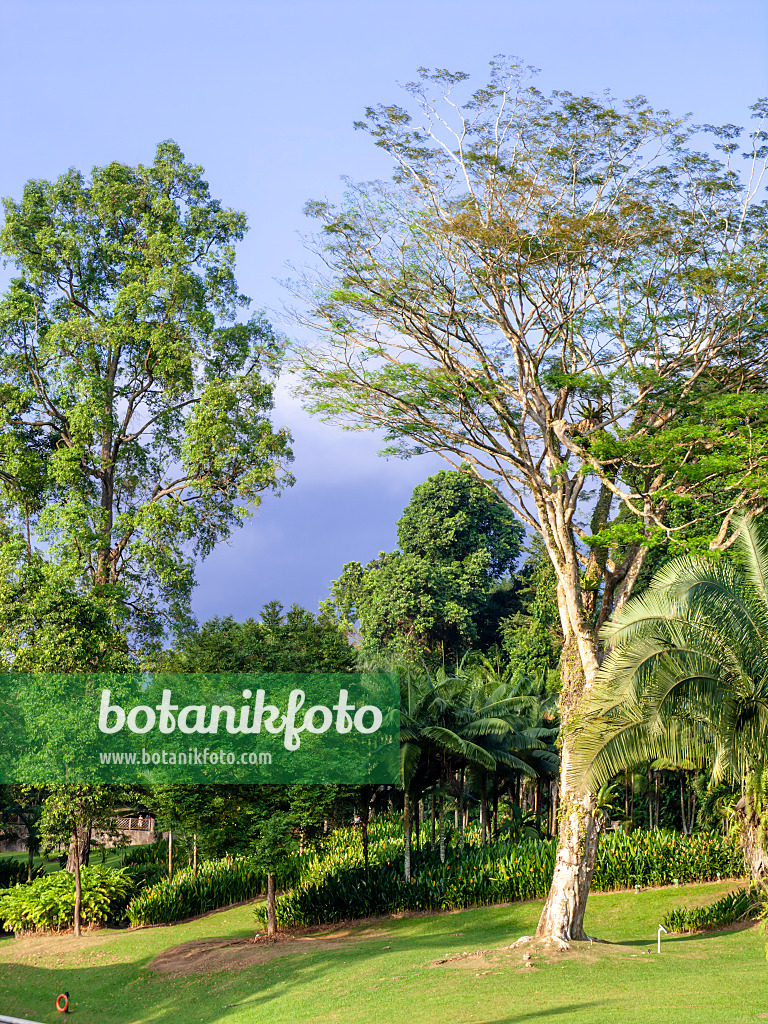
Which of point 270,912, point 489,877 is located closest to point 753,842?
point 489,877

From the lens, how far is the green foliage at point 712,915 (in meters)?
15.6

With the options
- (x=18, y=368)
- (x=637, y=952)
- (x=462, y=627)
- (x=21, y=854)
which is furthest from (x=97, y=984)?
→ (x=462, y=627)

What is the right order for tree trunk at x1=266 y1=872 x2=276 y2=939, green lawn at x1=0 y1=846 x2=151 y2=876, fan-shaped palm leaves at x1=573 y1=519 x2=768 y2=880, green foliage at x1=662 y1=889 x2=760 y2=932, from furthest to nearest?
green lawn at x1=0 y1=846 x2=151 y2=876, tree trunk at x1=266 y1=872 x2=276 y2=939, green foliage at x1=662 y1=889 x2=760 y2=932, fan-shaped palm leaves at x1=573 y1=519 x2=768 y2=880

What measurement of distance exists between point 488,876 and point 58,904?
9.07 meters

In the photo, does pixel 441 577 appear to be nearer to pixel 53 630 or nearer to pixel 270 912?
pixel 53 630

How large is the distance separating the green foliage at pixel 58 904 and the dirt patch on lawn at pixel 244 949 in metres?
3.22

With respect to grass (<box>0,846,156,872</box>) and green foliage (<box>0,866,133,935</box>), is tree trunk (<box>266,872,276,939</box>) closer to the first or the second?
green foliage (<box>0,866,133,935</box>)

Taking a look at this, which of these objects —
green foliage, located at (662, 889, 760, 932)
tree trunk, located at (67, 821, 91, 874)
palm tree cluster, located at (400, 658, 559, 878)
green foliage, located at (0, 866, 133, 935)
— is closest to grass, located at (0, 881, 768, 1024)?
green foliage, located at (662, 889, 760, 932)

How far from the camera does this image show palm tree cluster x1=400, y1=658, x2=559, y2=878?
65.7ft

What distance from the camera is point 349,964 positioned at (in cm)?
1399

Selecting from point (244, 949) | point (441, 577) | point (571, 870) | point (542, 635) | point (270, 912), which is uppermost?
point (441, 577)

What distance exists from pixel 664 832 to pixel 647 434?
9438mm

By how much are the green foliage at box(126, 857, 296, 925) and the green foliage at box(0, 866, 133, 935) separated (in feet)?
1.46

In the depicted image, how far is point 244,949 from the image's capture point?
16297mm
